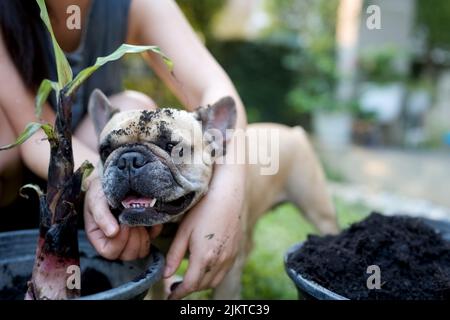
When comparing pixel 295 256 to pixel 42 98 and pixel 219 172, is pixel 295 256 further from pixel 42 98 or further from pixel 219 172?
pixel 42 98

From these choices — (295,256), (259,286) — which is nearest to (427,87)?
(259,286)

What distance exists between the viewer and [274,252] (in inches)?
90.9

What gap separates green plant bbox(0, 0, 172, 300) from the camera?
0.95 meters

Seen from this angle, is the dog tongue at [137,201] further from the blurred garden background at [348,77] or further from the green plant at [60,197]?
the blurred garden background at [348,77]

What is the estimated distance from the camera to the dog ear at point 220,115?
4.48ft

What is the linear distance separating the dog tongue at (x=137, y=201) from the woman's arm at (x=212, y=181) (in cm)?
13

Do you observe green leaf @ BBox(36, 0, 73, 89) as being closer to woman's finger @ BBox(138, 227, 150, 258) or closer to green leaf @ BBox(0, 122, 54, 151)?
green leaf @ BBox(0, 122, 54, 151)

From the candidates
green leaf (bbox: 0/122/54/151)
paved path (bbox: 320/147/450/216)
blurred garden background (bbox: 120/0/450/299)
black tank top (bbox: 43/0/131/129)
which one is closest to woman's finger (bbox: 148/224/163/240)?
green leaf (bbox: 0/122/54/151)

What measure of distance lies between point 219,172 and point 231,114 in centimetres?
18

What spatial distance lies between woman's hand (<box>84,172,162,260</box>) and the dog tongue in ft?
0.14

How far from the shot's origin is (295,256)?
128 cm

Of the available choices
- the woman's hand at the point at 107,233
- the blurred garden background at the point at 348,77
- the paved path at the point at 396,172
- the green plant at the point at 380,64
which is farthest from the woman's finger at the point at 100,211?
the green plant at the point at 380,64

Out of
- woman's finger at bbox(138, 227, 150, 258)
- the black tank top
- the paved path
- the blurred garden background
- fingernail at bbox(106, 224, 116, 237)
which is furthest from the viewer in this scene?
the blurred garden background

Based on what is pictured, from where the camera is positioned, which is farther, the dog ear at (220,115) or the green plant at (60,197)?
the dog ear at (220,115)
